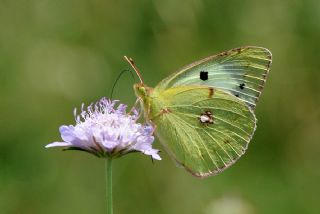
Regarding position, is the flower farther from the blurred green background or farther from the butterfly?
the blurred green background

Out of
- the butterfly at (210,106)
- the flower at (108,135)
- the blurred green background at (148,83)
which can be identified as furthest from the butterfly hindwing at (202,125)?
the blurred green background at (148,83)

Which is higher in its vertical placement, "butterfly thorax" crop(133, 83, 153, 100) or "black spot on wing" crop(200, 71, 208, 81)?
"black spot on wing" crop(200, 71, 208, 81)

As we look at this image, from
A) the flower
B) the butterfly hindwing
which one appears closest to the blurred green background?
the butterfly hindwing

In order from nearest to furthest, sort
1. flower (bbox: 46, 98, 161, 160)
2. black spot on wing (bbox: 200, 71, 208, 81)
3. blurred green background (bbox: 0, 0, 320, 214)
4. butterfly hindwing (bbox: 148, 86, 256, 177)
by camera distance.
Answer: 1. flower (bbox: 46, 98, 161, 160)
2. butterfly hindwing (bbox: 148, 86, 256, 177)
3. black spot on wing (bbox: 200, 71, 208, 81)
4. blurred green background (bbox: 0, 0, 320, 214)

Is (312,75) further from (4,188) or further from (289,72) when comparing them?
(4,188)

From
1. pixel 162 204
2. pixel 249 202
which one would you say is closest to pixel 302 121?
pixel 249 202

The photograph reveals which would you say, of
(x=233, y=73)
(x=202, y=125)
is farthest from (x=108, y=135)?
(x=233, y=73)

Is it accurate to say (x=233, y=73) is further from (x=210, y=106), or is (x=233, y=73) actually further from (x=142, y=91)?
(x=142, y=91)
